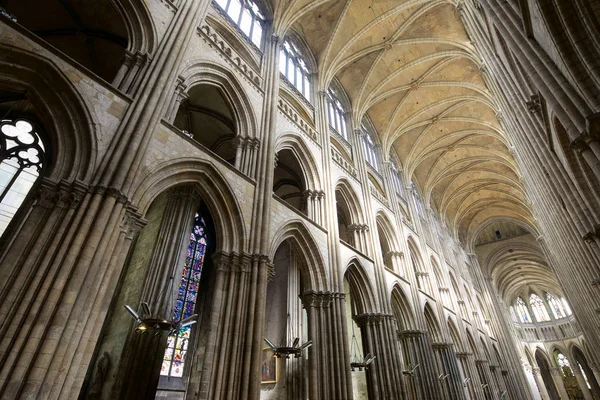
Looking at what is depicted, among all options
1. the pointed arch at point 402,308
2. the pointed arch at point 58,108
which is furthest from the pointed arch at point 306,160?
the pointed arch at point 58,108

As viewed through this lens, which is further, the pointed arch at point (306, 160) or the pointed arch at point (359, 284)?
the pointed arch at point (359, 284)

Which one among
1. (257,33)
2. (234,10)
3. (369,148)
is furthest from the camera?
(369,148)

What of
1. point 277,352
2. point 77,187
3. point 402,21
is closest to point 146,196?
point 77,187

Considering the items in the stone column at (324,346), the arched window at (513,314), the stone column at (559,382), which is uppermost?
the arched window at (513,314)

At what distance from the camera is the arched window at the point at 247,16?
11.6 meters

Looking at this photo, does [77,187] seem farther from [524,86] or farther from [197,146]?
[524,86]

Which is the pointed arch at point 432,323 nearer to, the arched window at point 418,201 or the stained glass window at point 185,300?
the arched window at point 418,201

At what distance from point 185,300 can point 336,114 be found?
446 inches

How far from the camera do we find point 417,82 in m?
19.0

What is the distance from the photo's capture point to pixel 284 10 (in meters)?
13.6

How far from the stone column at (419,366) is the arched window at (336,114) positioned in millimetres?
9608

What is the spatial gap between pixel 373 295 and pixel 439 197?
718 inches

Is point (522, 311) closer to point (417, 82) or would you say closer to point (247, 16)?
point (417, 82)

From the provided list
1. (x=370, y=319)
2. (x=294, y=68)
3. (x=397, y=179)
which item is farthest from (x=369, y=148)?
(x=370, y=319)
